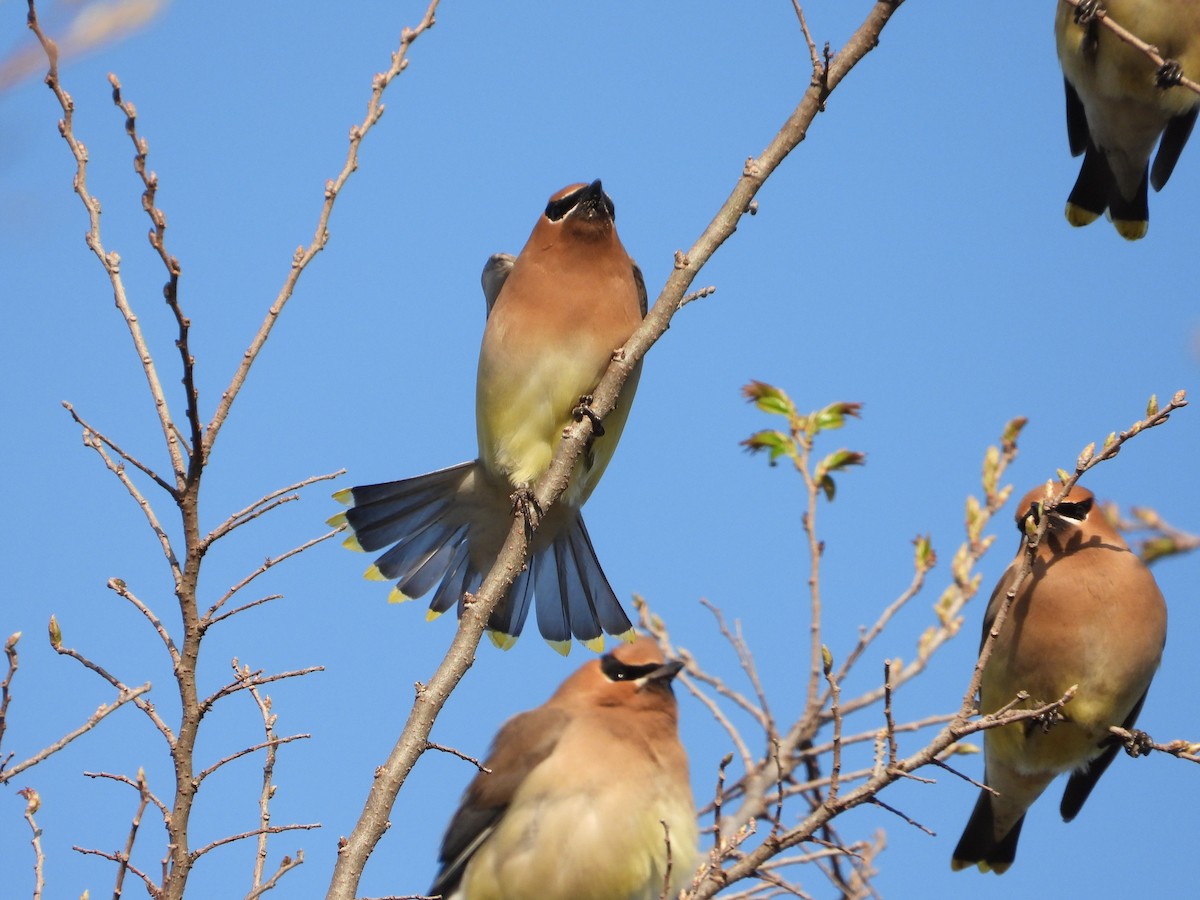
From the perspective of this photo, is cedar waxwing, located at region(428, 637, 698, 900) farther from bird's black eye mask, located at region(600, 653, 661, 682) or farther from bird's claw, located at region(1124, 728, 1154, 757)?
bird's claw, located at region(1124, 728, 1154, 757)

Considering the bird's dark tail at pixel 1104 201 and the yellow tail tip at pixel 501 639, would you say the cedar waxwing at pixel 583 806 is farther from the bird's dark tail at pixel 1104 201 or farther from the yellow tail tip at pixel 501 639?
the bird's dark tail at pixel 1104 201

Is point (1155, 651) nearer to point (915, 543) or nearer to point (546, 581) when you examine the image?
point (915, 543)

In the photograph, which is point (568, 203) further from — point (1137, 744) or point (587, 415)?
point (1137, 744)

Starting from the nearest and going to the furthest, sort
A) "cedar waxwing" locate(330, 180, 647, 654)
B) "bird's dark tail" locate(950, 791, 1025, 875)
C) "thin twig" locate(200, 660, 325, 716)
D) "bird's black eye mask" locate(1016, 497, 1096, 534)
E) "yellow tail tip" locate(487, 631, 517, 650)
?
"thin twig" locate(200, 660, 325, 716), "cedar waxwing" locate(330, 180, 647, 654), "yellow tail tip" locate(487, 631, 517, 650), "bird's black eye mask" locate(1016, 497, 1096, 534), "bird's dark tail" locate(950, 791, 1025, 875)

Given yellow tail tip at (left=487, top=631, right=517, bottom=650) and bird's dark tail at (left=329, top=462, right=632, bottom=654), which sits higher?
bird's dark tail at (left=329, top=462, right=632, bottom=654)

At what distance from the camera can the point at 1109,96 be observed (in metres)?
5.77

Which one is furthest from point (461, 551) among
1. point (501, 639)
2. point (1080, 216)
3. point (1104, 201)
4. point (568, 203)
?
point (1104, 201)

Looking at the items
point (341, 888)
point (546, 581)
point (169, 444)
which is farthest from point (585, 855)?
point (169, 444)

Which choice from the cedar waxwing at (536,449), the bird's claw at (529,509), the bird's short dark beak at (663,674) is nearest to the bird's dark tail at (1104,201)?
the cedar waxwing at (536,449)

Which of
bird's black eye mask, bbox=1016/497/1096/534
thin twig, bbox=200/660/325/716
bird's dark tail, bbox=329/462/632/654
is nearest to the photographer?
thin twig, bbox=200/660/325/716

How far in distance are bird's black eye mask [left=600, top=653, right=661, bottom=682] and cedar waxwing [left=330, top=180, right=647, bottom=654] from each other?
53 cm

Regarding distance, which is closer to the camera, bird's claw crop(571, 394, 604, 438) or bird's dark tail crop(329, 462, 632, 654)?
bird's claw crop(571, 394, 604, 438)

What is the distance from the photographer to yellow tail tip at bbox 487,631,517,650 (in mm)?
4977

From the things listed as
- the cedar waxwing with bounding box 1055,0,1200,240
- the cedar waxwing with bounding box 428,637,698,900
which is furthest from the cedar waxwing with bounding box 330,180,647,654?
the cedar waxwing with bounding box 1055,0,1200,240
